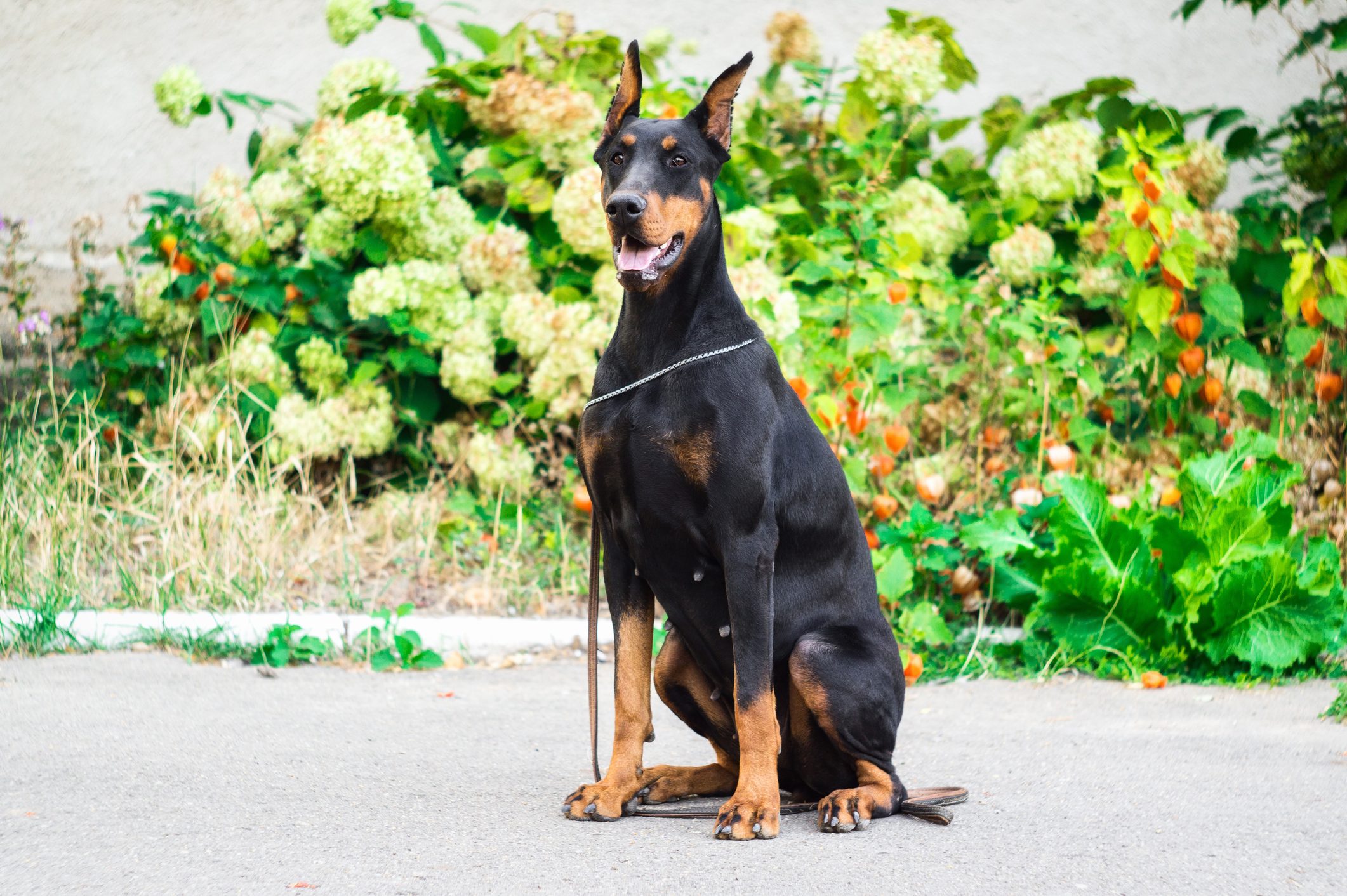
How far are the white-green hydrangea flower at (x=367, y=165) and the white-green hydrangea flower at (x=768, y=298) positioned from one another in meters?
1.65

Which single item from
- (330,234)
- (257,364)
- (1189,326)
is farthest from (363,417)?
(1189,326)

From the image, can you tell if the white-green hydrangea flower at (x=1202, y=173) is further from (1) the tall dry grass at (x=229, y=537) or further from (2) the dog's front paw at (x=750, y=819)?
(2) the dog's front paw at (x=750, y=819)

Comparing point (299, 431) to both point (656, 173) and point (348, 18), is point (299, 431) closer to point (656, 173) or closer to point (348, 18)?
point (348, 18)

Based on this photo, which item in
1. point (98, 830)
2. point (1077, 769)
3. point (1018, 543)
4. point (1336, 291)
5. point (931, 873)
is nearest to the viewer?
point (931, 873)

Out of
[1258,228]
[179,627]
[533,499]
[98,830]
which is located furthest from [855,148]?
[98,830]

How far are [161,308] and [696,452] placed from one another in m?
4.08

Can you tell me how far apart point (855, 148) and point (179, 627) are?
3.81 m

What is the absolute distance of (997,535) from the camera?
461 cm

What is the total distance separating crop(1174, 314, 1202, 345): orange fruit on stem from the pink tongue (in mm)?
3288

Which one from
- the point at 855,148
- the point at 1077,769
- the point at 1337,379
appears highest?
the point at 855,148

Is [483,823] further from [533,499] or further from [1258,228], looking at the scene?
[1258,228]

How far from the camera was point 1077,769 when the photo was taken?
3.45 metres

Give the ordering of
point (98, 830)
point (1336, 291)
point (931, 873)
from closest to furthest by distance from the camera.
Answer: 1. point (931, 873)
2. point (98, 830)
3. point (1336, 291)

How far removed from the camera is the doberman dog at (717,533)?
8.91 feet
